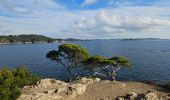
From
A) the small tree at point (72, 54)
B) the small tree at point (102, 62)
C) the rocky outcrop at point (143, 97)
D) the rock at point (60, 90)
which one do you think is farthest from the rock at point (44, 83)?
the small tree at point (102, 62)

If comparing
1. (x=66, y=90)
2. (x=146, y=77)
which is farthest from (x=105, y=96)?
(x=146, y=77)

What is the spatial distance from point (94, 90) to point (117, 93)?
284 cm

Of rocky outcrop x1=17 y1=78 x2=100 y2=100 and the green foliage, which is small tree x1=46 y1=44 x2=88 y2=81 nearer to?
the green foliage

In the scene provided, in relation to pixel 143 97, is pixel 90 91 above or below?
below

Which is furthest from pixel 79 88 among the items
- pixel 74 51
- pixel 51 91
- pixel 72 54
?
pixel 72 54

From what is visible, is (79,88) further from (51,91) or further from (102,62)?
(102,62)

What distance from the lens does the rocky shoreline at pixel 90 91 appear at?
30.7 meters

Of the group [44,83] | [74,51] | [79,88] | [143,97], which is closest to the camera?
[143,97]

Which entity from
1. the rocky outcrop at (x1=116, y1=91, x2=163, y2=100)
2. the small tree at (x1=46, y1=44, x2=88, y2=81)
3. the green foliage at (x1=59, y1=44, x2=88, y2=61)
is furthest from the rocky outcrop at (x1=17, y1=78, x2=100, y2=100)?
the small tree at (x1=46, y1=44, x2=88, y2=81)

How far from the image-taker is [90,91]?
117 ft

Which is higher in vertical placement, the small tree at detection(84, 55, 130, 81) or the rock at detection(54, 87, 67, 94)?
the small tree at detection(84, 55, 130, 81)

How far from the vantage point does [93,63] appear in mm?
52031

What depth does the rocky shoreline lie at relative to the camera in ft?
101

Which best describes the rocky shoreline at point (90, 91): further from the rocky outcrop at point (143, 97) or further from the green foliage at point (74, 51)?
the green foliage at point (74, 51)
